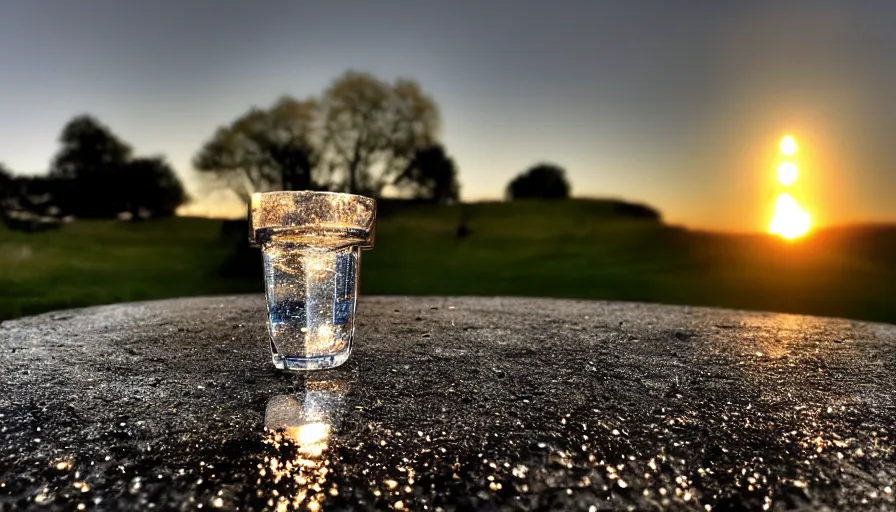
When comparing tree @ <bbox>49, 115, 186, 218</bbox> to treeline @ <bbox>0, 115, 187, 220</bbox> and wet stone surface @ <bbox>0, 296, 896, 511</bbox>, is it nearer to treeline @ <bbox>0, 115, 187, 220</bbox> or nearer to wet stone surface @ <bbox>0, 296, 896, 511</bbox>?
treeline @ <bbox>0, 115, 187, 220</bbox>

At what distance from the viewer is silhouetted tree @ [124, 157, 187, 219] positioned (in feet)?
108

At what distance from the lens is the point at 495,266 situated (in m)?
25.3

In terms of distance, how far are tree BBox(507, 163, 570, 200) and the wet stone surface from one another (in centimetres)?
4854

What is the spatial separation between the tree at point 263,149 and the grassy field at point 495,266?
3227 mm

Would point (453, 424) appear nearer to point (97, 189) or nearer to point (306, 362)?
point (306, 362)

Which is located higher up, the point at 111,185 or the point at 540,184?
the point at 540,184

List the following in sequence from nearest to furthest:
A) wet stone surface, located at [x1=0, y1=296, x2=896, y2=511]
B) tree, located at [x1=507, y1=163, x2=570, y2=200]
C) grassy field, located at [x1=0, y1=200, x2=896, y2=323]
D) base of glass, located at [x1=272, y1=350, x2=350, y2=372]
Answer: wet stone surface, located at [x1=0, y1=296, x2=896, y2=511]
base of glass, located at [x1=272, y1=350, x2=350, y2=372]
grassy field, located at [x1=0, y1=200, x2=896, y2=323]
tree, located at [x1=507, y1=163, x2=570, y2=200]

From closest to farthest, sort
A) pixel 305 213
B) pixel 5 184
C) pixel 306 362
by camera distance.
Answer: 1. pixel 305 213
2. pixel 306 362
3. pixel 5 184

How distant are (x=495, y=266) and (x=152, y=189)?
21777mm

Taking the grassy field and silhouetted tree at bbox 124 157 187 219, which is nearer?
the grassy field

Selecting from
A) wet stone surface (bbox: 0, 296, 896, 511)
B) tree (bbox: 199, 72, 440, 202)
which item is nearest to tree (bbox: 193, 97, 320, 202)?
tree (bbox: 199, 72, 440, 202)

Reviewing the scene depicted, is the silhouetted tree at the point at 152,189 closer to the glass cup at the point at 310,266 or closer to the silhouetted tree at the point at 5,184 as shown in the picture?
the silhouetted tree at the point at 5,184

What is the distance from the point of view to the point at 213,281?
1855cm

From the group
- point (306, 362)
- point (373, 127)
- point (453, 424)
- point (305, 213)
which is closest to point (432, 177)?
point (373, 127)
